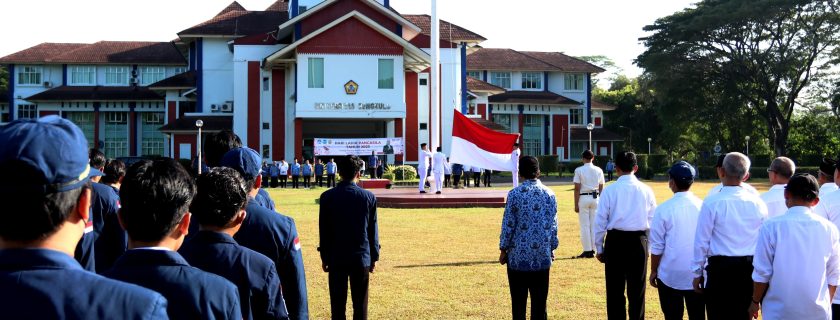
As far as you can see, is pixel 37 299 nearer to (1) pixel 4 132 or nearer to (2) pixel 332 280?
(1) pixel 4 132

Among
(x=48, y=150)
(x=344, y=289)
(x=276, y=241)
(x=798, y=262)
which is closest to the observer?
(x=48, y=150)

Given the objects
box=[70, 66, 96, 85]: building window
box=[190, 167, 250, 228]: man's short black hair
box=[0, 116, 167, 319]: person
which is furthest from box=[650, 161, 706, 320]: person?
box=[70, 66, 96, 85]: building window

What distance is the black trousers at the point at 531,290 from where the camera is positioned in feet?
24.4

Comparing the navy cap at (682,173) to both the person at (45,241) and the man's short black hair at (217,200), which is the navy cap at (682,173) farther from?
the person at (45,241)

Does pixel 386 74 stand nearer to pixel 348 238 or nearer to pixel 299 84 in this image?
pixel 299 84

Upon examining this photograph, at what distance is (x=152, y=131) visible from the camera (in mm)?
61281

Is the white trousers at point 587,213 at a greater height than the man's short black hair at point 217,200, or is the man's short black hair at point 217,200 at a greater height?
the man's short black hair at point 217,200

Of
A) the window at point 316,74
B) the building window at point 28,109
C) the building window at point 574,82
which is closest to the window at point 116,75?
the building window at point 28,109

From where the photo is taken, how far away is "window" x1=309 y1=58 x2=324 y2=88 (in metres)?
43.0

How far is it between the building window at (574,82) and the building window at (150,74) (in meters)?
32.4

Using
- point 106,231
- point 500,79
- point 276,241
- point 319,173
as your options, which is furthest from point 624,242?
point 500,79

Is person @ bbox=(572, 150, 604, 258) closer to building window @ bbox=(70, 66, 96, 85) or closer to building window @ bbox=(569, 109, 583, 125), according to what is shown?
building window @ bbox=(70, 66, 96, 85)

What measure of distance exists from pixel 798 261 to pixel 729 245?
91cm

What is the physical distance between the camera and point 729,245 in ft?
20.9
